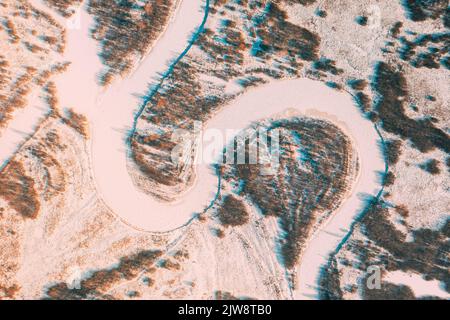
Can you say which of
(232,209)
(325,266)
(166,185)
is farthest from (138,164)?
(325,266)

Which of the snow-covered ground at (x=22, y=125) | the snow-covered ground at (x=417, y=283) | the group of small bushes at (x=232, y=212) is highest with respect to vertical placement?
the snow-covered ground at (x=22, y=125)

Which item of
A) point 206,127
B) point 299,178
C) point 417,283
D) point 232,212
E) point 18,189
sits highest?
point 206,127

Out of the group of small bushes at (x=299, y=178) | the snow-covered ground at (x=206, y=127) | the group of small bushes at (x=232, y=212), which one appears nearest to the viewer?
the snow-covered ground at (x=206, y=127)

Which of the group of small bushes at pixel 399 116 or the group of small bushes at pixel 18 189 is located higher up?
the group of small bushes at pixel 399 116

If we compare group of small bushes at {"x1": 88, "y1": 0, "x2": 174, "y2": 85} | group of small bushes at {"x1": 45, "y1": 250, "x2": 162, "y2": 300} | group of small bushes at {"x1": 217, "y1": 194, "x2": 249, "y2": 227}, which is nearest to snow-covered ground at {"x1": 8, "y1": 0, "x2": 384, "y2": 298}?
group of small bushes at {"x1": 88, "y1": 0, "x2": 174, "y2": 85}

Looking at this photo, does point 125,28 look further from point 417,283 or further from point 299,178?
point 417,283

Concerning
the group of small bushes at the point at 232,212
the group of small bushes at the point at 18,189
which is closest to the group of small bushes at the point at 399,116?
the group of small bushes at the point at 232,212

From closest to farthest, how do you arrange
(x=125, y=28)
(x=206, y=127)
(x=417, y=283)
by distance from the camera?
(x=125, y=28), (x=206, y=127), (x=417, y=283)

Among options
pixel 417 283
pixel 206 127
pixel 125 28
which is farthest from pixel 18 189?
pixel 417 283

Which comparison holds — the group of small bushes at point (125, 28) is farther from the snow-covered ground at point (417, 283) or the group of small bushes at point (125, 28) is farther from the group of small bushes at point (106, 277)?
the snow-covered ground at point (417, 283)

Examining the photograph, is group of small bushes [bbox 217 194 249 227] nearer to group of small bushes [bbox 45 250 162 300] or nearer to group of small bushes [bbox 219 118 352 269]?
group of small bushes [bbox 219 118 352 269]

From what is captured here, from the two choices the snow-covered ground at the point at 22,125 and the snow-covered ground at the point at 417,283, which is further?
the snow-covered ground at the point at 417,283
